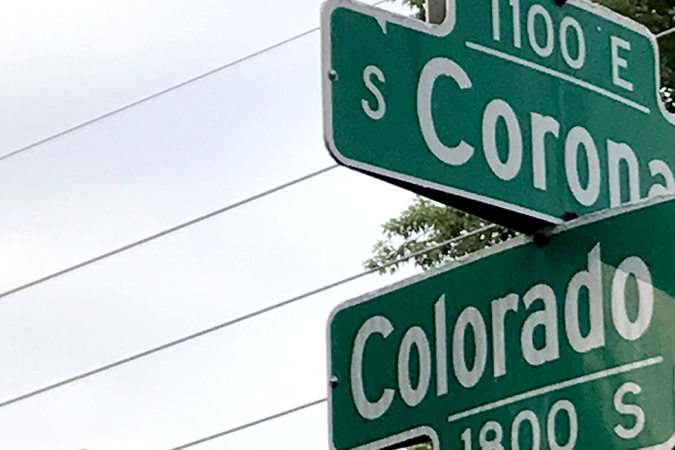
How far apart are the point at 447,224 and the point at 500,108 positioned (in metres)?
6.69

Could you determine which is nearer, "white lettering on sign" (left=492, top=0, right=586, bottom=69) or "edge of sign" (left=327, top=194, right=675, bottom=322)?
"edge of sign" (left=327, top=194, right=675, bottom=322)

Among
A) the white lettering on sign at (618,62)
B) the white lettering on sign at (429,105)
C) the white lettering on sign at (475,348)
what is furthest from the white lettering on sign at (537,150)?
the white lettering on sign at (475,348)

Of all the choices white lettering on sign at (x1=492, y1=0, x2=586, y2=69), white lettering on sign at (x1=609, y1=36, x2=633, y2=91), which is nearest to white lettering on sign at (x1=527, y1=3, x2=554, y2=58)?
white lettering on sign at (x1=492, y1=0, x2=586, y2=69)

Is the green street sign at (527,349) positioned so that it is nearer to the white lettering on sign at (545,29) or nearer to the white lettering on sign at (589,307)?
the white lettering on sign at (589,307)

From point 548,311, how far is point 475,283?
149 millimetres

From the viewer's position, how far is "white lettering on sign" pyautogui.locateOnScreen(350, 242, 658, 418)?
2.05m

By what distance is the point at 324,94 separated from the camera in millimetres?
2086

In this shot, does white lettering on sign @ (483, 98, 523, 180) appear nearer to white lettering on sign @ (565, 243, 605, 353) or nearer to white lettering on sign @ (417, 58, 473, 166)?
white lettering on sign @ (417, 58, 473, 166)

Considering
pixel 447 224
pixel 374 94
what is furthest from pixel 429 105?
pixel 447 224

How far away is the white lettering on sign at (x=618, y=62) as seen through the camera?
2.37m

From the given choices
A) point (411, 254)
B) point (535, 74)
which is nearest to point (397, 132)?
point (535, 74)

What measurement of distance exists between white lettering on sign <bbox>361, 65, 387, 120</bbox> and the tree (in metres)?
6.36

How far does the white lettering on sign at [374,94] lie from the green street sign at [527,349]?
0.94ft

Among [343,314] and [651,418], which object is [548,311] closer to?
[651,418]
